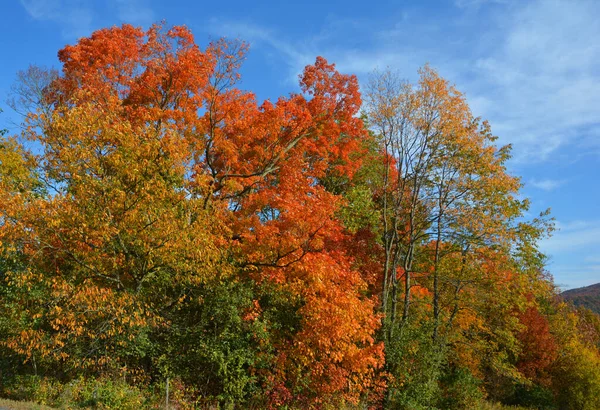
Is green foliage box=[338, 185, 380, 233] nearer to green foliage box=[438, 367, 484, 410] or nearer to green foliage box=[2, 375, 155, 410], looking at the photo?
green foliage box=[438, 367, 484, 410]

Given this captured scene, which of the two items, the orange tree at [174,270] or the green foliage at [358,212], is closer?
the orange tree at [174,270]

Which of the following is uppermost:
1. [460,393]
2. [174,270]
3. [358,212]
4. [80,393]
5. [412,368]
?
[358,212]

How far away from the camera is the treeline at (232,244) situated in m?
13.2

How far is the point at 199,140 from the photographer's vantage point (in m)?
19.5

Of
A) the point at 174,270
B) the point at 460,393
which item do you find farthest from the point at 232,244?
the point at 460,393

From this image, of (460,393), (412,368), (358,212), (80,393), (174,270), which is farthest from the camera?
(460,393)

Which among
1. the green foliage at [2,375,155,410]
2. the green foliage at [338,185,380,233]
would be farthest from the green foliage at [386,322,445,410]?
the green foliage at [2,375,155,410]

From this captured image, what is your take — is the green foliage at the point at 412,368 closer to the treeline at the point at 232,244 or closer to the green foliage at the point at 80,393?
the treeline at the point at 232,244

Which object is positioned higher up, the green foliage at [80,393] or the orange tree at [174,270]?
the orange tree at [174,270]

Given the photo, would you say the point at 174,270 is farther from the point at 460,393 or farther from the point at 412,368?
the point at 460,393

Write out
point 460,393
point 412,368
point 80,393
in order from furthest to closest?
point 460,393 < point 412,368 < point 80,393

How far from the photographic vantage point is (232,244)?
16391 mm

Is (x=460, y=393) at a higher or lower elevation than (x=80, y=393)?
lower

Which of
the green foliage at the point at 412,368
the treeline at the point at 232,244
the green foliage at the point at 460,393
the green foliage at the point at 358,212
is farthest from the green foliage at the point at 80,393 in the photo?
the green foliage at the point at 460,393
